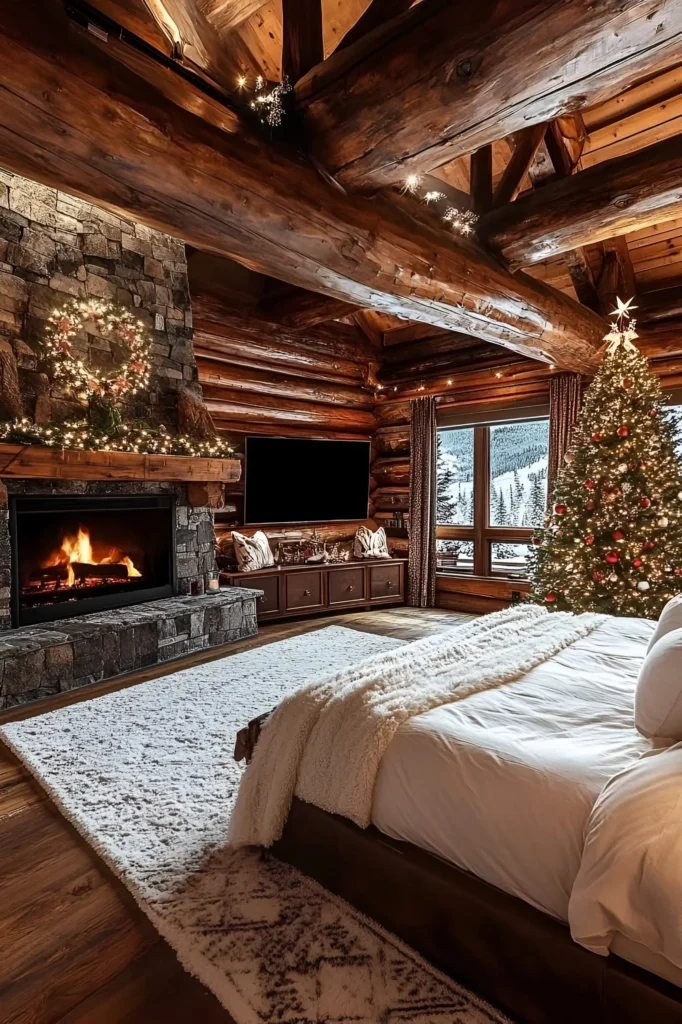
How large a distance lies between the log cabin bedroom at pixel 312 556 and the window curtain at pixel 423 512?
754 millimetres

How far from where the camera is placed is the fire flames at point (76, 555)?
165 inches

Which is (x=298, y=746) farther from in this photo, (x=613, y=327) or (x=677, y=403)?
(x=677, y=403)

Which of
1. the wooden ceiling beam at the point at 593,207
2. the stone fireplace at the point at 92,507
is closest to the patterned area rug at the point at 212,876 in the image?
the stone fireplace at the point at 92,507

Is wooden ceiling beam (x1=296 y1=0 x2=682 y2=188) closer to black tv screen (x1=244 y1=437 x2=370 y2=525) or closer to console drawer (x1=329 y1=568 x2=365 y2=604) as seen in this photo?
black tv screen (x1=244 y1=437 x2=370 y2=525)

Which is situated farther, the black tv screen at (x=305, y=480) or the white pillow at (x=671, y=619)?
the black tv screen at (x=305, y=480)

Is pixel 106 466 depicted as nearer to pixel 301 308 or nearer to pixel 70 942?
pixel 301 308

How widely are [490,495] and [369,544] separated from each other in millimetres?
1566

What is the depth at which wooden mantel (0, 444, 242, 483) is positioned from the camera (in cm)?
353

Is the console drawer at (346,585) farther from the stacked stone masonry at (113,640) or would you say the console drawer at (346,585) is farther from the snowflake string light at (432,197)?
the snowflake string light at (432,197)

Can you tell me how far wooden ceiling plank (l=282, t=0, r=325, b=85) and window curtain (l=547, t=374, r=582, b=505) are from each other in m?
4.16

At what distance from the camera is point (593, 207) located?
3.12m

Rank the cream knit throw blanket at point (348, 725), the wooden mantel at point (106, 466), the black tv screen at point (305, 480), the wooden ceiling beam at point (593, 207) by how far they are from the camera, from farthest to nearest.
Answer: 1. the black tv screen at point (305, 480)
2. the wooden mantel at point (106, 466)
3. the wooden ceiling beam at point (593, 207)
4. the cream knit throw blanket at point (348, 725)

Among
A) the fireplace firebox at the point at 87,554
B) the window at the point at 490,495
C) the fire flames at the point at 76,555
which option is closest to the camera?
the fireplace firebox at the point at 87,554

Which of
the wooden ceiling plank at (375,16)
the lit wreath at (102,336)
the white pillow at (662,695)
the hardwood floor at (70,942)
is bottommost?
the hardwood floor at (70,942)
